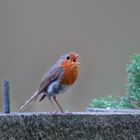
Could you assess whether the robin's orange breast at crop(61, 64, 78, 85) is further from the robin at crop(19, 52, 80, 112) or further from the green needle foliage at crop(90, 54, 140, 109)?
the green needle foliage at crop(90, 54, 140, 109)

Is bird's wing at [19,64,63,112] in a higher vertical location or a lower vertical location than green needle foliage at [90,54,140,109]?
higher

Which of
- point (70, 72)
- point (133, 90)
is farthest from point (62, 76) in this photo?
point (133, 90)

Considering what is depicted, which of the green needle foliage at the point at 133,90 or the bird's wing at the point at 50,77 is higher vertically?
the bird's wing at the point at 50,77

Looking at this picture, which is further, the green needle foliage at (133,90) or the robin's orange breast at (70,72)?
the green needle foliage at (133,90)

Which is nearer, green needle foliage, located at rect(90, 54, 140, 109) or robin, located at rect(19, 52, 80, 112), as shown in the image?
robin, located at rect(19, 52, 80, 112)

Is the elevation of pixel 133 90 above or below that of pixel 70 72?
below

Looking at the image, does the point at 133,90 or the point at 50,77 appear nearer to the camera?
the point at 50,77

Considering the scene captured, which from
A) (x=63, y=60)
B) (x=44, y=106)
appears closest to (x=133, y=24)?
(x=44, y=106)

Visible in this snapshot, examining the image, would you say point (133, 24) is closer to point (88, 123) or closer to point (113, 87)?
point (113, 87)

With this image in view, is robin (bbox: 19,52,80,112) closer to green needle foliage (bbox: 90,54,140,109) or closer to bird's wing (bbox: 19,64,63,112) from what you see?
bird's wing (bbox: 19,64,63,112)

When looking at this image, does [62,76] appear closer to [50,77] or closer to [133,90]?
[50,77]

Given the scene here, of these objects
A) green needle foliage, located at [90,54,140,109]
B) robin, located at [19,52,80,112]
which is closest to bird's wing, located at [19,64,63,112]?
robin, located at [19,52,80,112]

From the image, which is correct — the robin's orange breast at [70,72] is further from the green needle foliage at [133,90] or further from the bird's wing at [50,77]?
the green needle foliage at [133,90]

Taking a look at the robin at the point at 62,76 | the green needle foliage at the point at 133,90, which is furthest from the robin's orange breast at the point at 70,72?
the green needle foliage at the point at 133,90
